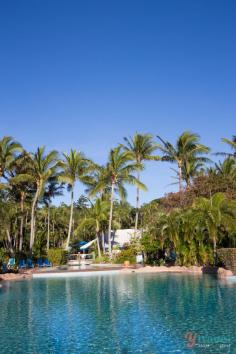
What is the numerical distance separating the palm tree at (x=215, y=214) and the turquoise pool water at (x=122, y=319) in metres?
4.70

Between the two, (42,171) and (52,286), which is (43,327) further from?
(42,171)

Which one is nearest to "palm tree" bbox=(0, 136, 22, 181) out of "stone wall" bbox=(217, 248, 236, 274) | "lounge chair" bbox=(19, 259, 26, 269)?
"lounge chair" bbox=(19, 259, 26, 269)

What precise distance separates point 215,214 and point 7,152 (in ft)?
57.6

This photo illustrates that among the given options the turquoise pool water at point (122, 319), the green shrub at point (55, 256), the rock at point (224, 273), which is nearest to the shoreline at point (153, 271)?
the rock at point (224, 273)

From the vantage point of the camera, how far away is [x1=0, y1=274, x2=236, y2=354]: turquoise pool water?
28.7ft

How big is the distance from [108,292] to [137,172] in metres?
19.5

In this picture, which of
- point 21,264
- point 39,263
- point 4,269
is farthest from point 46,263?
point 4,269

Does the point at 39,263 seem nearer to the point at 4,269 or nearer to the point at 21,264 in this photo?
the point at 21,264

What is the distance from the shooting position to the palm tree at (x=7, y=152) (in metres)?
31.5

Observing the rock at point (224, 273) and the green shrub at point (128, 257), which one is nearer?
the rock at point (224, 273)

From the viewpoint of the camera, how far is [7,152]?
31672mm

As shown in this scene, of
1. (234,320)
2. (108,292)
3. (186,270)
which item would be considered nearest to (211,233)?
(186,270)

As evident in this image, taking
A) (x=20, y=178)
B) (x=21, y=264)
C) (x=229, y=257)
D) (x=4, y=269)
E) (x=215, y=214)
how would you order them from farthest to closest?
(x=20, y=178)
(x=21, y=264)
(x=4, y=269)
(x=215, y=214)
(x=229, y=257)

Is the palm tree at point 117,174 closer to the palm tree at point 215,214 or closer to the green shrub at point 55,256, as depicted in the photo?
the green shrub at point 55,256
